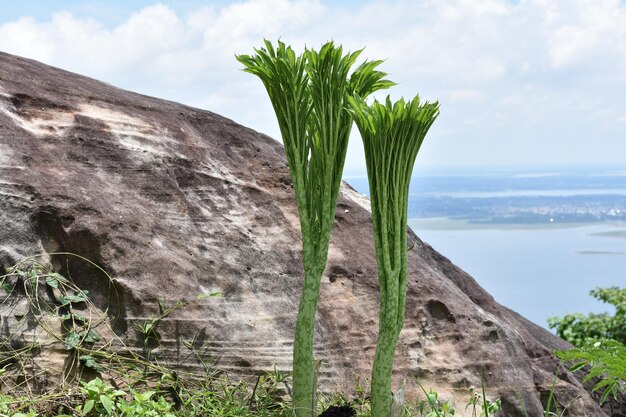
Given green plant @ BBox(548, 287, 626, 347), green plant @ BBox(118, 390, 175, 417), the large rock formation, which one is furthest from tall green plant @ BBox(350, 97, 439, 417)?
green plant @ BBox(548, 287, 626, 347)

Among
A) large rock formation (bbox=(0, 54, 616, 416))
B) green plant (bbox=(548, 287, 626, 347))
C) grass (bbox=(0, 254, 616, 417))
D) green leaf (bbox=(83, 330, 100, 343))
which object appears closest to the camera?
grass (bbox=(0, 254, 616, 417))

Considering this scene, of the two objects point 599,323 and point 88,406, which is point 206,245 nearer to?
point 88,406

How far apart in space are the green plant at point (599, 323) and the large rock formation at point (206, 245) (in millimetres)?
3739

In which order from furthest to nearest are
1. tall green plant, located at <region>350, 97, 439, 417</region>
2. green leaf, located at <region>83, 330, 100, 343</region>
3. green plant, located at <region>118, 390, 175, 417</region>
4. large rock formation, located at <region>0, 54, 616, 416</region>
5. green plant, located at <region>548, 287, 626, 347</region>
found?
green plant, located at <region>548, 287, 626, 347</region> → large rock formation, located at <region>0, 54, 616, 416</region> → green leaf, located at <region>83, 330, 100, 343</region> → tall green plant, located at <region>350, 97, 439, 417</region> → green plant, located at <region>118, 390, 175, 417</region>

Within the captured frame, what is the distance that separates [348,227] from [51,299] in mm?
1908

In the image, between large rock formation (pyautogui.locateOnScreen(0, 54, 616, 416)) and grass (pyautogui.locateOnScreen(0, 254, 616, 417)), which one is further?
large rock formation (pyautogui.locateOnScreen(0, 54, 616, 416))

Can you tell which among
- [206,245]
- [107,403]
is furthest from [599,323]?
[107,403]

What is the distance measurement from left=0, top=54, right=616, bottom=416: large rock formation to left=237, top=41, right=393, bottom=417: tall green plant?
0.47 meters

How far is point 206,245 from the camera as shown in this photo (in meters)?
4.88

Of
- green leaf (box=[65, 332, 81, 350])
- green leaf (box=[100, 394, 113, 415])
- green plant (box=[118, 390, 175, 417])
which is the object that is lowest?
green plant (box=[118, 390, 175, 417])

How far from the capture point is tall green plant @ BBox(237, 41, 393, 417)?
4.27 metres

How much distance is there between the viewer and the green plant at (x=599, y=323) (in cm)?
916

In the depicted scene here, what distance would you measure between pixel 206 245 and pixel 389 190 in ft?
3.99

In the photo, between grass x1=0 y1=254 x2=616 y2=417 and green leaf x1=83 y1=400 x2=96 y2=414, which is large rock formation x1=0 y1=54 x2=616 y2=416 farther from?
green leaf x1=83 y1=400 x2=96 y2=414
